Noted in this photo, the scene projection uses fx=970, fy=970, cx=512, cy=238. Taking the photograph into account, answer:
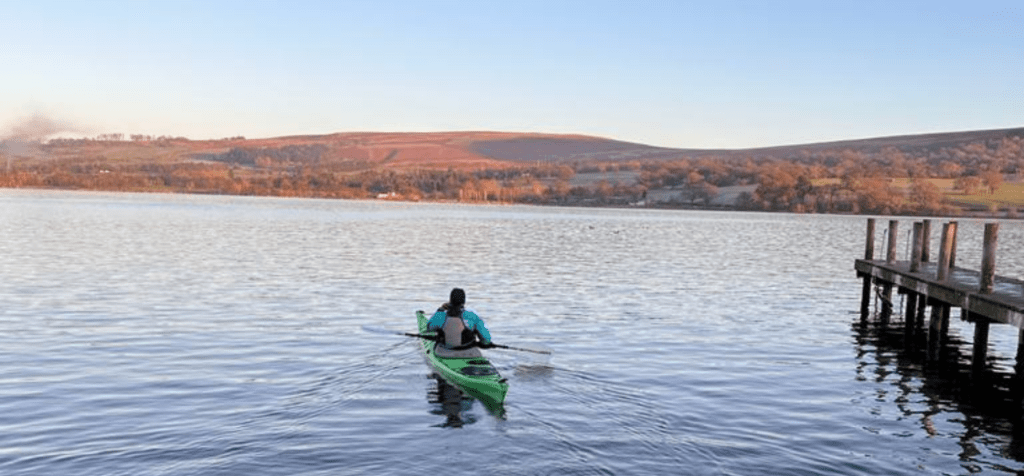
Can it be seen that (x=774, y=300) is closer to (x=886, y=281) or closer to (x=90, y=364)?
(x=886, y=281)

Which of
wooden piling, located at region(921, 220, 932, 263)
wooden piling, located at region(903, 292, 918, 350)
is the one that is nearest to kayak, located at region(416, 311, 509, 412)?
wooden piling, located at region(903, 292, 918, 350)

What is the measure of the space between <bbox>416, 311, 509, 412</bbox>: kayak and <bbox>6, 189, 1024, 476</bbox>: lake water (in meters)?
0.34

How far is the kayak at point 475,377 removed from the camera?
18.5 m

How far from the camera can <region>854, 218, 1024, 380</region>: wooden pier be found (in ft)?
71.0

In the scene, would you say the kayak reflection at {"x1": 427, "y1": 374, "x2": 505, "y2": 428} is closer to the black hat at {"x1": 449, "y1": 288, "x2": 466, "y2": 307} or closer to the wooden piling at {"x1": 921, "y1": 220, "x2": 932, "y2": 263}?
the black hat at {"x1": 449, "y1": 288, "x2": 466, "y2": 307}

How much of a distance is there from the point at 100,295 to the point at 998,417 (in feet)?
96.3

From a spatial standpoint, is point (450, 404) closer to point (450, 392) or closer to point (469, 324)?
point (450, 392)

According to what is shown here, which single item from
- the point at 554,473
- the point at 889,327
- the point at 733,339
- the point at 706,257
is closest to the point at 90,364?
the point at 554,473

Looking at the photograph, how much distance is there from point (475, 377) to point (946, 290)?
13574 mm

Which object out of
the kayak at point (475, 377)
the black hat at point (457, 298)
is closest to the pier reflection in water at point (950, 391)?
the kayak at point (475, 377)

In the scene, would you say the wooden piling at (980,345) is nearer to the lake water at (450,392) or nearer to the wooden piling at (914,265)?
the lake water at (450,392)

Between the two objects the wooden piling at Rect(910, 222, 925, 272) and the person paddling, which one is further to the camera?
the wooden piling at Rect(910, 222, 925, 272)

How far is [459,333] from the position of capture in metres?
21.2

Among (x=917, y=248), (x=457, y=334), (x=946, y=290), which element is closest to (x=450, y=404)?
(x=457, y=334)
